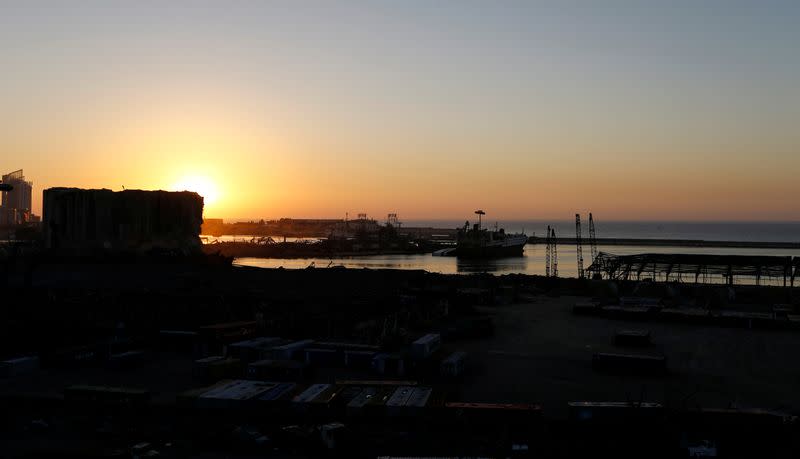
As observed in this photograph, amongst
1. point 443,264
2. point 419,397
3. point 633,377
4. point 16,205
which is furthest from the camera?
point 16,205

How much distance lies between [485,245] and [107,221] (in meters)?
82.3

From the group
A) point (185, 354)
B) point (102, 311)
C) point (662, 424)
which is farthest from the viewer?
point (102, 311)

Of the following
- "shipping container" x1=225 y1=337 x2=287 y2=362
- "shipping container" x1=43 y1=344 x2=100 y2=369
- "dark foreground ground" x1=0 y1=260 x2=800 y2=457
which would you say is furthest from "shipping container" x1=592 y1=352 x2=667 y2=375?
"shipping container" x1=43 y1=344 x2=100 y2=369

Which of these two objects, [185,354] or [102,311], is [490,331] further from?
[102,311]

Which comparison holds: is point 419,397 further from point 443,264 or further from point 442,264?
point 443,264

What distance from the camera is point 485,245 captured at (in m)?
134

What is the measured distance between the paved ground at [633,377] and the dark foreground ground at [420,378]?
0.11m

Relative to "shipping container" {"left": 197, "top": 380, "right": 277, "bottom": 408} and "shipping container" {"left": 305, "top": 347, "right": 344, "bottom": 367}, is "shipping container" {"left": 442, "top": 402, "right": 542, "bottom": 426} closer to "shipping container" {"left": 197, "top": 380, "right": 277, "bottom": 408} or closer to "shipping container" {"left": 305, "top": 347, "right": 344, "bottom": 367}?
"shipping container" {"left": 197, "top": 380, "right": 277, "bottom": 408}

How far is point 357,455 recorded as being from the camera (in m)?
15.3

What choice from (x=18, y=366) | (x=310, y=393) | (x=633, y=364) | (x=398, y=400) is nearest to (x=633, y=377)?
(x=633, y=364)

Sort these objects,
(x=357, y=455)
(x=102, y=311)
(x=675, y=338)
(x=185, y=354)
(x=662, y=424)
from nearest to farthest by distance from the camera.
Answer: (x=357, y=455) < (x=662, y=424) < (x=185, y=354) < (x=675, y=338) < (x=102, y=311)

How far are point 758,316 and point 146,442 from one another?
109 feet

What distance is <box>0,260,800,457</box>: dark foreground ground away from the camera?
1605 cm

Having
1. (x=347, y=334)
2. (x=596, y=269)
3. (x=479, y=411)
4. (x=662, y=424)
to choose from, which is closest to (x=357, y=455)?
(x=479, y=411)
